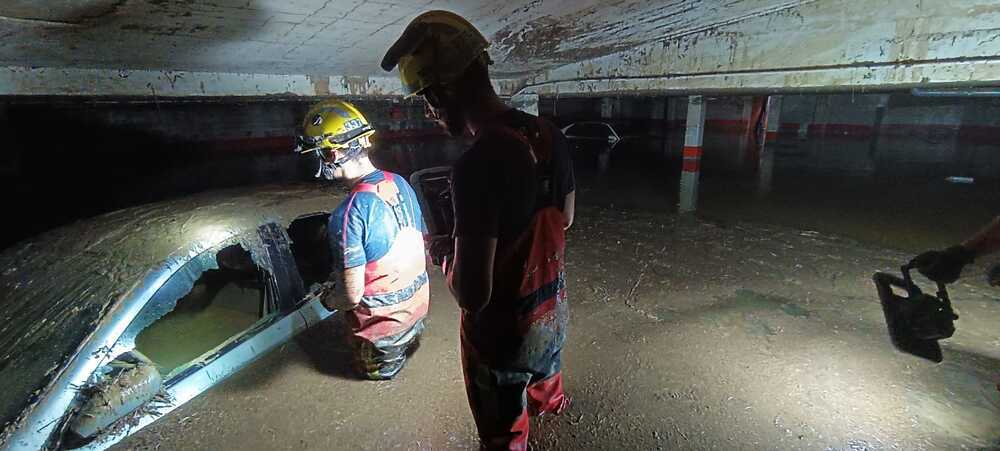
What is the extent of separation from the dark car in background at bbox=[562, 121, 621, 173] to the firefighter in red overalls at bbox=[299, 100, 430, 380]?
984cm

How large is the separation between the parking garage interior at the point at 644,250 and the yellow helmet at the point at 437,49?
4.39 ft

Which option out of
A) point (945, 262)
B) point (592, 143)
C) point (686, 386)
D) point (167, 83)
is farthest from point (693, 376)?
point (592, 143)

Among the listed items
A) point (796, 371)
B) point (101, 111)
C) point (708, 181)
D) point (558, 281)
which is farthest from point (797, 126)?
point (101, 111)

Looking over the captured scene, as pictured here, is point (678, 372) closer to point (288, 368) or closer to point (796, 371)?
point (796, 371)

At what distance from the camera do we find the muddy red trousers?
1.51 m

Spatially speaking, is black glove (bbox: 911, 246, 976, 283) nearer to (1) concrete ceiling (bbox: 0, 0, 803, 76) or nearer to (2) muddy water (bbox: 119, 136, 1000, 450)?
(2) muddy water (bbox: 119, 136, 1000, 450)

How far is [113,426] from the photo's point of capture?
83.0 inches

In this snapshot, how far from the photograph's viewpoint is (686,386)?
2.86 metres

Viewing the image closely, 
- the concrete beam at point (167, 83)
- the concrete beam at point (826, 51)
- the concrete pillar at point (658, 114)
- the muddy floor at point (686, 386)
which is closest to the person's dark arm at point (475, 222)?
the muddy floor at point (686, 386)

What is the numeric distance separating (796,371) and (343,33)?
396cm

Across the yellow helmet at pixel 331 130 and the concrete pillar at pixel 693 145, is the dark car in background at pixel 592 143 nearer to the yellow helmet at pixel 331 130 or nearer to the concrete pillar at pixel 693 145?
the concrete pillar at pixel 693 145

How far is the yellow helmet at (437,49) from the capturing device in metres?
1.45

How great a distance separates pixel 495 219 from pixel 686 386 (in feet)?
7.21

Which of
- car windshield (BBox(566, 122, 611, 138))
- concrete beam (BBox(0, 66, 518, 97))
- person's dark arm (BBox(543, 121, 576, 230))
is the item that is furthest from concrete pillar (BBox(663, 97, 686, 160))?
person's dark arm (BBox(543, 121, 576, 230))
